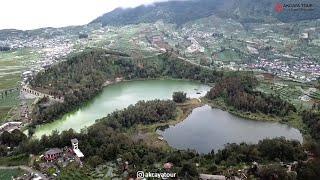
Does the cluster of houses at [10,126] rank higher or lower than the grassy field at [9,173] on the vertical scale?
higher

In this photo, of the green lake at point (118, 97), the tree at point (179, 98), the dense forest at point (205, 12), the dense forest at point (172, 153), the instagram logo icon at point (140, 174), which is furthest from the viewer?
the dense forest at point (205, 12)

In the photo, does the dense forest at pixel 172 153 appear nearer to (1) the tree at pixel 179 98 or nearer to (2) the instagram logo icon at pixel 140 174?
(2) the instagram logo icon at pixel 140 174

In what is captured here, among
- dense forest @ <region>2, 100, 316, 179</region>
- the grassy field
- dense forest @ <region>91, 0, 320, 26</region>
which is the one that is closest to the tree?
dense forest @ <region>2, 100, 316, 179</region>

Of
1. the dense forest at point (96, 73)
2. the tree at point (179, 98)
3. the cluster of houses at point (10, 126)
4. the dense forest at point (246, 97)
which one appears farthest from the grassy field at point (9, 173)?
the dense forest at point (246, 97)

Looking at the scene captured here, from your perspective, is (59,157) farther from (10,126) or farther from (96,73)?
(96,73)

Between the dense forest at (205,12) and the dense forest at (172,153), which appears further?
the dense forest at (205,12)

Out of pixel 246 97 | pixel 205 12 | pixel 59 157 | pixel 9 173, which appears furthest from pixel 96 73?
pixel 205 12

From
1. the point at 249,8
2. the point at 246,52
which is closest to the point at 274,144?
the point at 246,52
